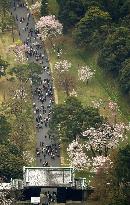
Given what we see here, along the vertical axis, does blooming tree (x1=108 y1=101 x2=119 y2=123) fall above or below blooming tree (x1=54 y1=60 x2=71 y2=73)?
below

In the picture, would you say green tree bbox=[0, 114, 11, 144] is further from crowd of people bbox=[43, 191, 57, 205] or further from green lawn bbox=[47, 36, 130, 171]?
crowd of people bbox=[43, 191, 57, 205]

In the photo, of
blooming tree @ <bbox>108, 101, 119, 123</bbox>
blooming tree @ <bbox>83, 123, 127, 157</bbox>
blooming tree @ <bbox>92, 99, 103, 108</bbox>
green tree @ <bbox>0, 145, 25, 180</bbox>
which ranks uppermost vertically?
blooming tree @ <bbox>92, 99, 103, 108</bbox>

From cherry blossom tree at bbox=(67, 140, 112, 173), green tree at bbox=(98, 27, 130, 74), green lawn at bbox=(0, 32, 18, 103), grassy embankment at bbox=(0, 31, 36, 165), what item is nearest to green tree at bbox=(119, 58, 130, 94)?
green tree at bbox=(98, 27, 130, 74)

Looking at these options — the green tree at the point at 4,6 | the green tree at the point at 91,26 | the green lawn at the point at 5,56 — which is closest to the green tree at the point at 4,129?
the green lawn at the point at 5,56

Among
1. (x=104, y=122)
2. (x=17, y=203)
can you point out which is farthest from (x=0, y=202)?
(x=104, y=122)

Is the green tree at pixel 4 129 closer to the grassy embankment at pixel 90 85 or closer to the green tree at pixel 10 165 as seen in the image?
the green tree at pixel 10 165

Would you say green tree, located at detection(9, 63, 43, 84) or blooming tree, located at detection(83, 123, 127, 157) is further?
green tree, located at detection(9, 63, 43, 84)
